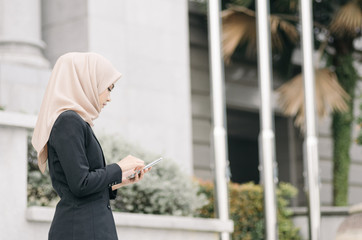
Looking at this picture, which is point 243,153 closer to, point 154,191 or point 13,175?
point 154,191

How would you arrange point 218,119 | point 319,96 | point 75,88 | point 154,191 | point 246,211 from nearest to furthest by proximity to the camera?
point 75,88
point 154,191
point 218,119
point 246,211
point 319,96

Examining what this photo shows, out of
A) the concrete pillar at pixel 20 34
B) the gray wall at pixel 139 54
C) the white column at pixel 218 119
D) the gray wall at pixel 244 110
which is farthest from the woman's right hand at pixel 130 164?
the gray wall at pixel 244 110

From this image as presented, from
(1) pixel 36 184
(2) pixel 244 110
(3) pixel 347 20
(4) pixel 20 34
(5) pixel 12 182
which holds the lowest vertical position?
(2) pixel 244 110

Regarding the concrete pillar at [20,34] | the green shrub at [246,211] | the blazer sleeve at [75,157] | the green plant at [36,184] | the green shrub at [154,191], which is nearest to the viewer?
the blazer sleeve at [75,157]

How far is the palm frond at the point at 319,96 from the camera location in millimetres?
12586

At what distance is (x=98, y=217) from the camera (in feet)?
11.3

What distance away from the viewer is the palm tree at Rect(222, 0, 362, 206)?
12.8 metres

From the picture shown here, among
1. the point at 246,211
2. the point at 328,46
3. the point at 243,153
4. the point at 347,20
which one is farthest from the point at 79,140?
the point at 243,153

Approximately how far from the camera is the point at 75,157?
3314mm

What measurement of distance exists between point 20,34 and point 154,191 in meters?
3.34

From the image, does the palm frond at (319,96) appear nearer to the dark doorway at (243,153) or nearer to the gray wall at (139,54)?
the gray wall at (139,54)

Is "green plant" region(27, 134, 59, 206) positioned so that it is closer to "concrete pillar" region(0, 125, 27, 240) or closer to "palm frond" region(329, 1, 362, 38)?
"concrete pillar" region(0, 125, 27, 240)

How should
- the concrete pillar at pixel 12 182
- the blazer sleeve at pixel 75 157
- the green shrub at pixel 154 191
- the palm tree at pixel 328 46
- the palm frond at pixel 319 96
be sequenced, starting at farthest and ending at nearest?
the palm tree at pixel 328 46, the palm frond at pixel 319 96, the green shrub at pixel 154 191, the concrete pillar at pixel 12 182, the blazer sleeve at pixel 75 157

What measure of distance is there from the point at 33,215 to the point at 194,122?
8497 mm
